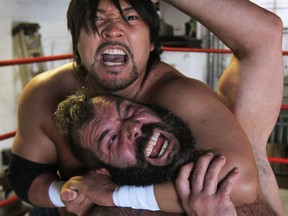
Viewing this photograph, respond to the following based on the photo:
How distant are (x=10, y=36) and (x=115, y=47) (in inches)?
95.1

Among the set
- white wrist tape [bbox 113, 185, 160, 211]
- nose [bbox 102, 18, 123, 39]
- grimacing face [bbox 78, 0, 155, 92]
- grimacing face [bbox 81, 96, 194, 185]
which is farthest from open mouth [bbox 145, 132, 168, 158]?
nose [bbox 102, 18, 123, 39]

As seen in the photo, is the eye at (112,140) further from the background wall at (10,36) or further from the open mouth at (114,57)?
the background wall at (10,36)

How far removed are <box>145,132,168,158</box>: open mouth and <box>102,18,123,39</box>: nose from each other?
1.13 ft

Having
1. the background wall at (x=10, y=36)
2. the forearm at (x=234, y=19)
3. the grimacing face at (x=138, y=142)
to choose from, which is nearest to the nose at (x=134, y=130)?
the grimacing face at (x=138, y=142)

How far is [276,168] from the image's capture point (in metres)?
4.24

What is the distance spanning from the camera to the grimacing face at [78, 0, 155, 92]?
1199 mm

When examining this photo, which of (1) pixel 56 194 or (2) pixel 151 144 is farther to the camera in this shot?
(1) pixel 56 194

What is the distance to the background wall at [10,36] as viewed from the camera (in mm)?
3271

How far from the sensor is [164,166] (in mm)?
1057


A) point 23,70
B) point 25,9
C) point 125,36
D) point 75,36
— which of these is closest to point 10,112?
point 23,70

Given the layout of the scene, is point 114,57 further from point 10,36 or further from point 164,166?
point 10,36

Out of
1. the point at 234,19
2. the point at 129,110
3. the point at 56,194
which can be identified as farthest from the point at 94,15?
the point at 56,194

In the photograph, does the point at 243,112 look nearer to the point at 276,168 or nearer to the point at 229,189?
the point at 229,189

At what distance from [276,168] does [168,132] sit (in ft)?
11.5
